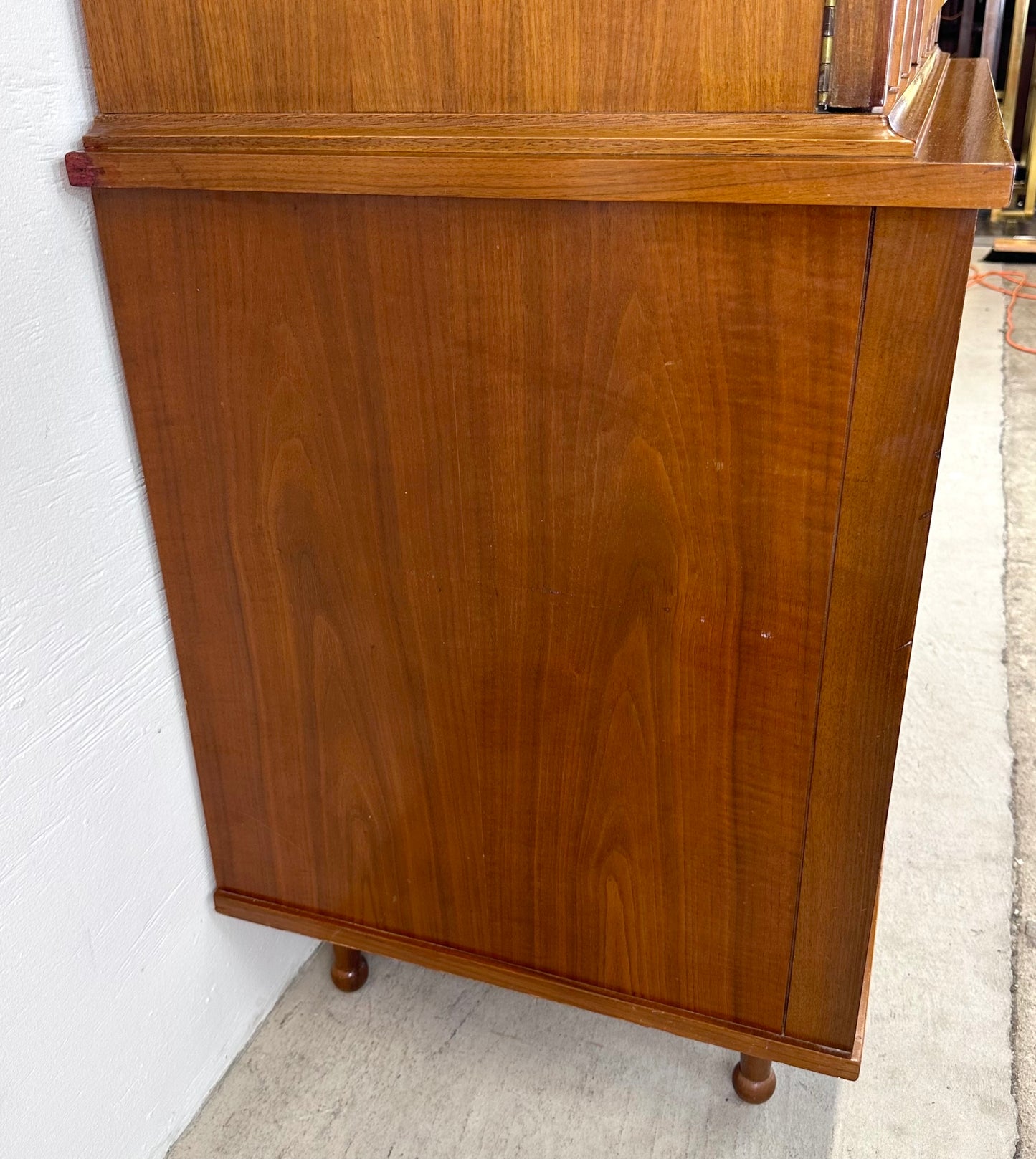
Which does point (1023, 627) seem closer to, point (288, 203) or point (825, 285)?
point (825, 285)

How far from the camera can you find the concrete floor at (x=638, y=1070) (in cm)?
112

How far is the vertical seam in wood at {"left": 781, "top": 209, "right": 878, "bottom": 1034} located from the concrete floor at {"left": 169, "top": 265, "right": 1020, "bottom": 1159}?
0.24m

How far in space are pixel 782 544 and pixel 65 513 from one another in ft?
1.84

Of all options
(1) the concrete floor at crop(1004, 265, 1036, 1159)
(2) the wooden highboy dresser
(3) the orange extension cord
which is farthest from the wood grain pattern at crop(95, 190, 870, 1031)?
(3) the orange extension cord

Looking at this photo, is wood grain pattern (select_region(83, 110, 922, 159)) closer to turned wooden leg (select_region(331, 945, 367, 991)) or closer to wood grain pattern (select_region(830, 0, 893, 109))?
wood grain pattern (select_region(830, 0, 893, 109))

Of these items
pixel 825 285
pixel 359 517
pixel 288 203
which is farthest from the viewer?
pixel 359 517

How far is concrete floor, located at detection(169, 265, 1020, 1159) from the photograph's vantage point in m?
1.12

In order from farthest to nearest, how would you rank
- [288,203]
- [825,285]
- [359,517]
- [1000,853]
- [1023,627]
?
1. [1023,627]
2. [1000,853]
3. [359,517]
4. [288,203]
5. [825,285]

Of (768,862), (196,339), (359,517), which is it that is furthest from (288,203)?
(768,862)

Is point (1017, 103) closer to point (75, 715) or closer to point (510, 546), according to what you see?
point (510, 546)

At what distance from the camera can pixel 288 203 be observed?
81 cm

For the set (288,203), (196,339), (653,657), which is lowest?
(653,657)

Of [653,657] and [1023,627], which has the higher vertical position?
[653,657]

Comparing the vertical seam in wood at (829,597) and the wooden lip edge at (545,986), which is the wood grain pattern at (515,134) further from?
the wooden lip edge at (545,986)
